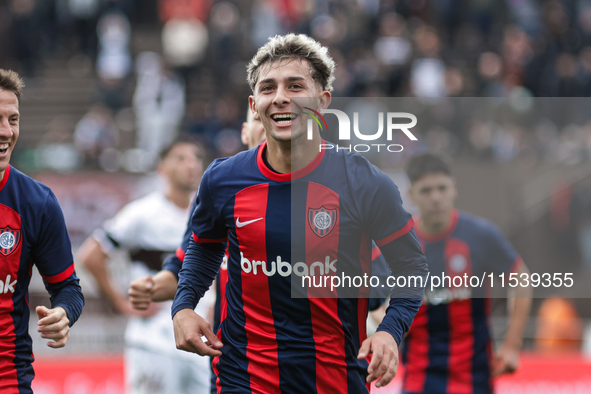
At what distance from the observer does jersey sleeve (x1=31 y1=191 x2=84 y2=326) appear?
12.0 feet

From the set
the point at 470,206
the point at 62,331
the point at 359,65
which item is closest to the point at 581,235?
the point at 470,206

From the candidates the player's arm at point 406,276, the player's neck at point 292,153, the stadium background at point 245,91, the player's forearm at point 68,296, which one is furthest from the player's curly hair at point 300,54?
the stadium background at point 245,91

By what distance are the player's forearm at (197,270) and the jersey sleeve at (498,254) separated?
8.01 ft

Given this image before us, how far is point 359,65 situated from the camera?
553 inches

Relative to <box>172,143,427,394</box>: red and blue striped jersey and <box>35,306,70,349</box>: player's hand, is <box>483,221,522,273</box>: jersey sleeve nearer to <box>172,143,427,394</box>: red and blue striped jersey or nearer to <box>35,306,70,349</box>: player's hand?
<box>172,143,427,394</box>: red and blue striped jersey

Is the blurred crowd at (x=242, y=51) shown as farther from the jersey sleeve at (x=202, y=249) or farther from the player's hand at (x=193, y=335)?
the player's hand at (x=193, y=335)

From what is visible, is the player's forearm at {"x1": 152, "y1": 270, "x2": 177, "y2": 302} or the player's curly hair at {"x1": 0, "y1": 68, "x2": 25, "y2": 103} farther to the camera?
the player's forearm at {"x1": 152, "y1": 270, "x2": 177, "y2": 302}

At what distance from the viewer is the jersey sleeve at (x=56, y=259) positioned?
3.65 meters

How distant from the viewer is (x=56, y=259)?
3703 millimetres

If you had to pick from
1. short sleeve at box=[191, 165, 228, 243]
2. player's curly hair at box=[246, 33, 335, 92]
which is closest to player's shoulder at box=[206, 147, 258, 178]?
short sleeve at box=[191, 165, 228, 243]

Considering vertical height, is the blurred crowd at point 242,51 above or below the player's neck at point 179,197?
above

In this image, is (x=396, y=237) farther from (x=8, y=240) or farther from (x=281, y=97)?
(x=8, y=240)

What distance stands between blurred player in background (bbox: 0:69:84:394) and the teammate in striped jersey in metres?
0.73

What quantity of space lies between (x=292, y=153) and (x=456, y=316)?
2438 mm
